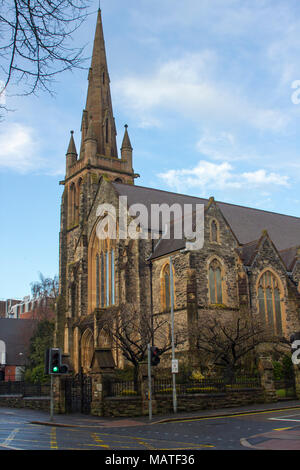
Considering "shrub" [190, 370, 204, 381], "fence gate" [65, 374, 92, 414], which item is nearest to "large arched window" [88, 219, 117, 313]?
"shrub" [190, 370, 204, 381]

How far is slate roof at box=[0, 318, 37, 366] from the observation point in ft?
209

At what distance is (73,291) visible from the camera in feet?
141

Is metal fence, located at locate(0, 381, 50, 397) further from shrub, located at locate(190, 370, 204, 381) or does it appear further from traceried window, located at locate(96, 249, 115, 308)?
shrub, located at locate(190, 370, 204, 381)

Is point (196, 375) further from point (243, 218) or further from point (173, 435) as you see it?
point (243, 218)

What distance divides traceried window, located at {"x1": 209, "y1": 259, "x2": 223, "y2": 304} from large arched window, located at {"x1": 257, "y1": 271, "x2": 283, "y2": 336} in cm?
328

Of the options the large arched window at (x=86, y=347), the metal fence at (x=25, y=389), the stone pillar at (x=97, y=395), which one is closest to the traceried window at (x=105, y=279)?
the large arched window at (x=86, y=347)

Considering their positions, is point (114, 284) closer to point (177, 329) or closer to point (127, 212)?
point (127, 212)

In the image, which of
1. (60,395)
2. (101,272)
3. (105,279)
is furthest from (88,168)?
(60,395)

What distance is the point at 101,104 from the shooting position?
54125 millimetres

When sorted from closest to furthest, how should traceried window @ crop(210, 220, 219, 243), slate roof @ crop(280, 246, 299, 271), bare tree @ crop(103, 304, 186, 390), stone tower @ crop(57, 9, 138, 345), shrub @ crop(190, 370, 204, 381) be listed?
shrub @ crop(190, 370, 204, 381), bare tree @ crop(103, 304, 186, 390), traceried window @ crop(210, 220, 219, 243), slate roof @ crop(280, 246, 299, 271), stone tower @ crop(57, 9, 138, 345)

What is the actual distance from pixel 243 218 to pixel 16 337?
36.5 meters

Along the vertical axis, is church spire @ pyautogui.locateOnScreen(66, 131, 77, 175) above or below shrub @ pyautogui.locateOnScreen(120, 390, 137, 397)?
above

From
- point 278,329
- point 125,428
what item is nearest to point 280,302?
point 278,329
